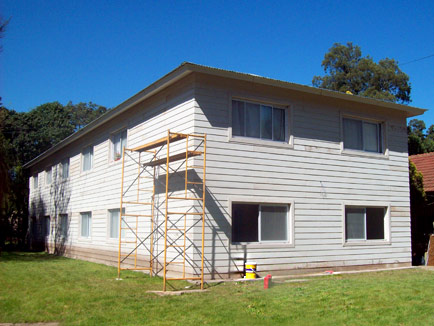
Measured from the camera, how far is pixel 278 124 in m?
13.9

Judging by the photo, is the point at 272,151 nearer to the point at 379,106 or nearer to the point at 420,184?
the point at 379,106

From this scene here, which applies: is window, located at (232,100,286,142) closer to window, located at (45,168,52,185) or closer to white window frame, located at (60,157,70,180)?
white window frame, located at (60,157,70,180)

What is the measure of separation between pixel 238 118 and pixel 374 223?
20.1ft

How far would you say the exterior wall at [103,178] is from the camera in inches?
524

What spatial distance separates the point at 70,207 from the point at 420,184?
14998 millimetres

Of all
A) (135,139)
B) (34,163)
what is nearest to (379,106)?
(135,139)

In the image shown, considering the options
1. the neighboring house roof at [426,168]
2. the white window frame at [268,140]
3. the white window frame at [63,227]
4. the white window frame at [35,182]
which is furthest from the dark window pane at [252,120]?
the white window frame at [35,182]

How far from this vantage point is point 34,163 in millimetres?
29031

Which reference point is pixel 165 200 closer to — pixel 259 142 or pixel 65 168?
pixel 259 142

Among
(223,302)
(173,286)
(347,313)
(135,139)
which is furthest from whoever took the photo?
(135,139)

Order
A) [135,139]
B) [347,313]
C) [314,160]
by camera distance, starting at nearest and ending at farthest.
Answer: [347,313]
[314,160]
[135,139]

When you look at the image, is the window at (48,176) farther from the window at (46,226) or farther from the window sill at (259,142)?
the window sill at (259,142)

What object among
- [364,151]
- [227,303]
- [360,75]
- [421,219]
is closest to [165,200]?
[227,303]

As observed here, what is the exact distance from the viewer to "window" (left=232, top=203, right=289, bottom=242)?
41.7 ft
